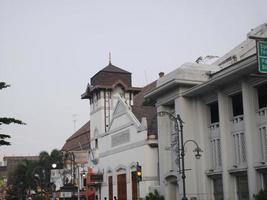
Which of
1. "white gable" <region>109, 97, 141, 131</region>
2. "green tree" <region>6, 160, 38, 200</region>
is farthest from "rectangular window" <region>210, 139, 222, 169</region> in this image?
"green tree" <region>6, 160, 38, 200</region>

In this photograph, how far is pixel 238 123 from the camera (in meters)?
34.5

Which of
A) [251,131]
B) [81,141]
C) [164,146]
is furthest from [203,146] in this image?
[81,141]

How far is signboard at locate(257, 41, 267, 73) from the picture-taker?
1895 centimetres

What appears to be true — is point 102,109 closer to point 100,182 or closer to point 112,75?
point 112,75

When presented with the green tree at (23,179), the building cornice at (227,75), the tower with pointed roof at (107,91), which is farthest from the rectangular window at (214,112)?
the green tree at (23,179)

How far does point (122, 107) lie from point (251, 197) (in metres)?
25.8

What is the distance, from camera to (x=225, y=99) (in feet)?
117

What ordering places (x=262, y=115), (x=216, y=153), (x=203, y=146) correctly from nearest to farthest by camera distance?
(x=262, y=115), (x=216, y=153), (x=203, y=146)

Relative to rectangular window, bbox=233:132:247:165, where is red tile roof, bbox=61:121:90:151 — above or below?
above

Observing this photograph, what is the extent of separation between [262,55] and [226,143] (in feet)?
55.0

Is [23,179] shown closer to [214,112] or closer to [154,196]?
[154,196]

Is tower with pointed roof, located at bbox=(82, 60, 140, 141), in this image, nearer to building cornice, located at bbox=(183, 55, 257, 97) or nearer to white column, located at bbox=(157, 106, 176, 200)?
white column, located at bbox=(157, 106, 176, 200)

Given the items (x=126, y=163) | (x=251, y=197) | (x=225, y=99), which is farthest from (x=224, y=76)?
(x=126, y=163)

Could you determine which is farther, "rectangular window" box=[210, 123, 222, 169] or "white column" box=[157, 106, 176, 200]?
"white column" box=[157, 106, 176, 200]
